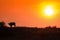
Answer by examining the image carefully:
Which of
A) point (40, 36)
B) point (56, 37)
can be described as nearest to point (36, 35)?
point (40, 36)

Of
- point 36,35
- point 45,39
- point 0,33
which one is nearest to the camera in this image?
point 45,39

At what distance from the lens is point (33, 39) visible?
1613 inches

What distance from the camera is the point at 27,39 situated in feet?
135

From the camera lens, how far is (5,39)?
4169 centimetres

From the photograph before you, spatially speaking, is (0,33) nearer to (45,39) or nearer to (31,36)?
(31,36)

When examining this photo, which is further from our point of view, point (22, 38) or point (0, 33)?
point (0, 33)

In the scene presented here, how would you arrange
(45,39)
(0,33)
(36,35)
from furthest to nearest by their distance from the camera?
(0,33)
(36,35)
(45,39)

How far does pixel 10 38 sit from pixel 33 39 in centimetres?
414

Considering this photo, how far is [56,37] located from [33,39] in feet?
13.9

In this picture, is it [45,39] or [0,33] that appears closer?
[45,39]

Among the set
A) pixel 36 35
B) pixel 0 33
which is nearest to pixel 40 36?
pixel 36 35

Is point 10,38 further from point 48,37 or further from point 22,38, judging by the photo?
point 48,37

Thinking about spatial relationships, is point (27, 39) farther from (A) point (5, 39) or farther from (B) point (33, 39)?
(A) point (5, 39)

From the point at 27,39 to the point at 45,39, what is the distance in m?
3.01
